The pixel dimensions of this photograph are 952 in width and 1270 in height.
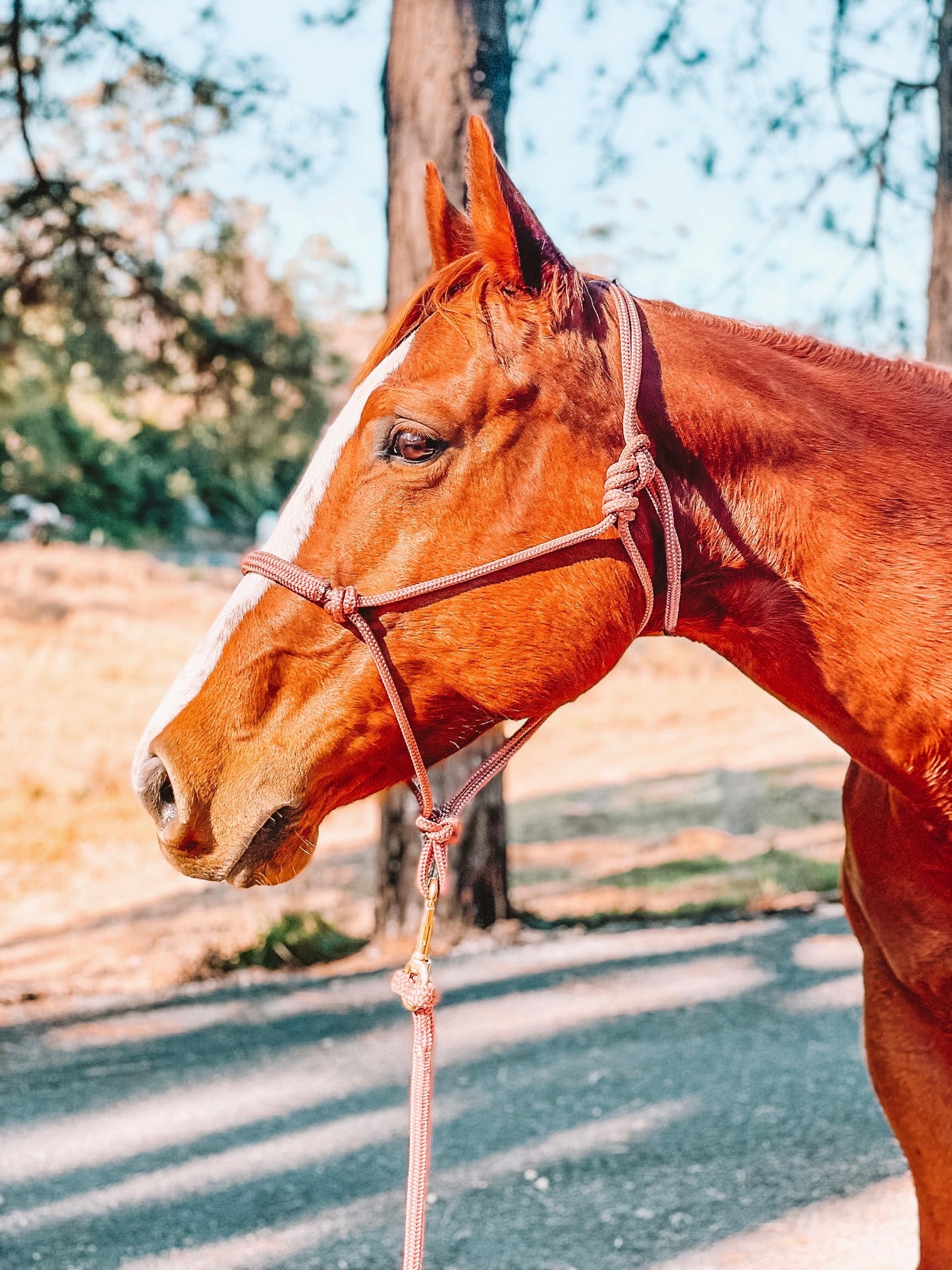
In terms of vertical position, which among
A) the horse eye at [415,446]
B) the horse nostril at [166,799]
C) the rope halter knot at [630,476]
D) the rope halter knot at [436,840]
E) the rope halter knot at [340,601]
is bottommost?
the rope halter knot at [436,840]

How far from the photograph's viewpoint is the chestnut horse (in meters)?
1.50

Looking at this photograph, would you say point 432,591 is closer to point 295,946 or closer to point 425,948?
point 425,948

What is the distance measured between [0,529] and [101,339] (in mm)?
16636

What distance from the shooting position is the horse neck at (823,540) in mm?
1518

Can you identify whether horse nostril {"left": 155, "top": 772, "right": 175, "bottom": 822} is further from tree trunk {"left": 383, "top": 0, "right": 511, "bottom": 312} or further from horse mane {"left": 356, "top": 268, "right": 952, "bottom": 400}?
tree trunk {"left": 383, "top": 0, "right": 511, "bottom": 312}

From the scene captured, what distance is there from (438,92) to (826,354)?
417cm

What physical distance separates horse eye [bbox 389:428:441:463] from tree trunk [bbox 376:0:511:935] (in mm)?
3591

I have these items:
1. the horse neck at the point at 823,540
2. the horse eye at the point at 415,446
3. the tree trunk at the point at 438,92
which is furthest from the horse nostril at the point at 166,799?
the tree trunk at the point at 438,92

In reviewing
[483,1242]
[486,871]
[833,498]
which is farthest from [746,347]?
[486,871]

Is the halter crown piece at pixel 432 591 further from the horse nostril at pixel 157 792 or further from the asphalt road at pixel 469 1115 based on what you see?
the asphalt road at pixel 469 1115

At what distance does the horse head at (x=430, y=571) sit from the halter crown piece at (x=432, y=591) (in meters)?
0.02

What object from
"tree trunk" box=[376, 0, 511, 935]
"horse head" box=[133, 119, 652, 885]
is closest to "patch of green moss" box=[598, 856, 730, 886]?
"tree trunk" box=[376, 0, 511, 935]

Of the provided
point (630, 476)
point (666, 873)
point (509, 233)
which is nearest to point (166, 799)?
point (630, 476)

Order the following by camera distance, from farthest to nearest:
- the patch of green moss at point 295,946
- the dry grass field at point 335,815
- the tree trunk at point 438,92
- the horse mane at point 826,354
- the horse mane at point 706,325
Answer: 1. the dry grass field at point 335,815
2. the patch of green moss at point 295,946
3. the tree trunk at point 438,92
4. the horse mane at point 826,354
5. the horse mane at point 706,325
